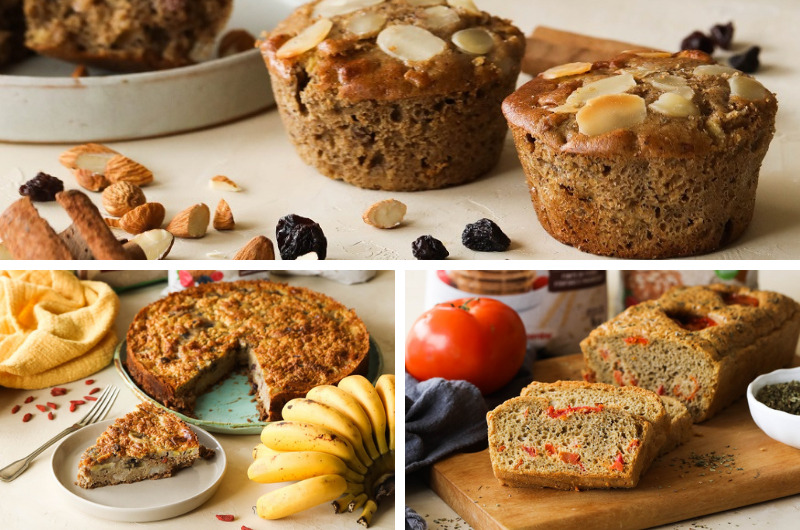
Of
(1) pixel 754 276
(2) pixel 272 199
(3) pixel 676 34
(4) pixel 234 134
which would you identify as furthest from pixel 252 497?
(3) pixel 676 34

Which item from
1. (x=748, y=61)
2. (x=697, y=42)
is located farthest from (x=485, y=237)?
(x=697, y=42)

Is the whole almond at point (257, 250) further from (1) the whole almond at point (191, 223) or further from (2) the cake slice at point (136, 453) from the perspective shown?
(2) the cake slice at point (136, 453)

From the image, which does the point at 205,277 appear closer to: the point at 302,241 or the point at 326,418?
the point at 302,241

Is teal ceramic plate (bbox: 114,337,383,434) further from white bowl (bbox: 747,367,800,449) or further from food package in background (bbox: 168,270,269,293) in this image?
white bowl (bbox: 747,367,800,449)

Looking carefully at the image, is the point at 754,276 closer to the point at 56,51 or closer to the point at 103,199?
the point at 103,199

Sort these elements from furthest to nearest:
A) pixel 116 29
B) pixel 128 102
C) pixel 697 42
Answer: pixel 697 42 → pixel 116 29 → pixel 128 102

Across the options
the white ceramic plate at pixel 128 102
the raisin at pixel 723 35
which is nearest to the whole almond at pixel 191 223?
the white ceramic plate at pixel 128 102

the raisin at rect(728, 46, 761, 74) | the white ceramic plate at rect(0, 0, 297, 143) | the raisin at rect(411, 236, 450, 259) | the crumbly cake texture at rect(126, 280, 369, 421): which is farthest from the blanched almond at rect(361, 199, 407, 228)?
the raisin at rect(728, 46, 761, 74)
